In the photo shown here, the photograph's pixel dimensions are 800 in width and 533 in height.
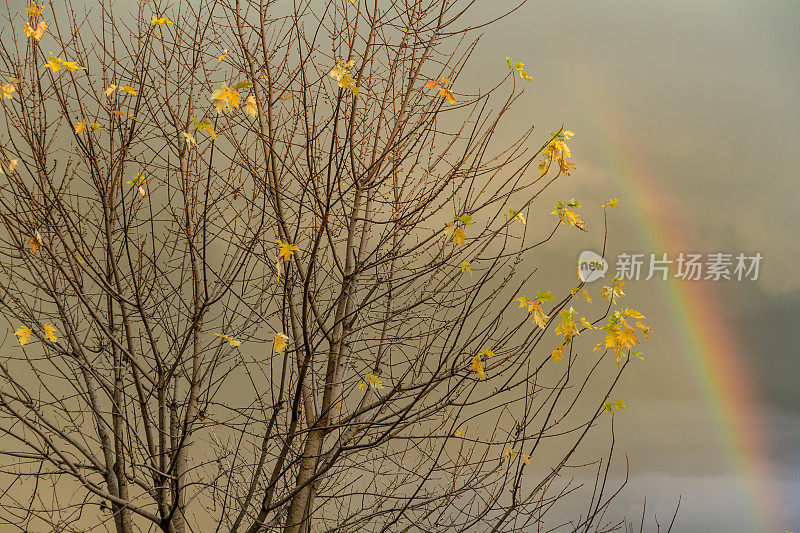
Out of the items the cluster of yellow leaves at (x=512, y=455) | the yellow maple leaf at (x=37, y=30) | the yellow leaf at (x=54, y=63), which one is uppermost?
the yellow maple leaf at (x=37, y=30)

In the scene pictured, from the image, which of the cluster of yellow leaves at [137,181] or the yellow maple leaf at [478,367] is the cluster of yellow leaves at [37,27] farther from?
the yellow maple leaf at [478,367]

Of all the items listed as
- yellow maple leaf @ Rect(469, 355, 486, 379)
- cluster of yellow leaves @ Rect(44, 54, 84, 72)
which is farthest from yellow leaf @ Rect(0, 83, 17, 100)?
yellow maple leaf @ Rect(469, 355, 486, 379)

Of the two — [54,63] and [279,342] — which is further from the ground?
[54,63]

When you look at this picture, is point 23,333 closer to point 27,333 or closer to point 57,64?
point 27,333

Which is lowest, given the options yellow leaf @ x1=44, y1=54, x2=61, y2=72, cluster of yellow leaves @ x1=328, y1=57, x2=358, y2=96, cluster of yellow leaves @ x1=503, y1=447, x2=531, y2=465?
cluster of yellow leaves @ x1=503, y1=447, x2=531, y2=465

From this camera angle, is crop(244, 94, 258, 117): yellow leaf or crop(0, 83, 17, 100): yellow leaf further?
crop(0, 83, 17, 100): yellow leaf

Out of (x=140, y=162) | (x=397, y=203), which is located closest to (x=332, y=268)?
(x=397, y=203)

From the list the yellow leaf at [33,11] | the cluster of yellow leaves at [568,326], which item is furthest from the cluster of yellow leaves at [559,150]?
the yellow leaf at [33,11]

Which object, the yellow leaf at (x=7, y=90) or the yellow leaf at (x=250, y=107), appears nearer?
the yellow leaf at (x=250, y=107)

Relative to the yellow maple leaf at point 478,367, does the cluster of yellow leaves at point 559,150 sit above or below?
above

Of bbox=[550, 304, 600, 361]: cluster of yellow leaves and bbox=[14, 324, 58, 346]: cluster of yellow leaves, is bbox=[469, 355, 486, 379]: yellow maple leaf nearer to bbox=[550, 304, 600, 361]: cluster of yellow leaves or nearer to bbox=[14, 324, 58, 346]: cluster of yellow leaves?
bbox=[550, 304, 600, 361]: cluster of yellow leaves

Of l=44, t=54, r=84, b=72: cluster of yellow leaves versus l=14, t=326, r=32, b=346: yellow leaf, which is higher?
l=44, t=54, r=84, b=72: cluster of yellow leaves

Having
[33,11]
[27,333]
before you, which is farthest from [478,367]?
[33,11]

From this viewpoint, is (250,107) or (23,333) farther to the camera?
(23,333)
